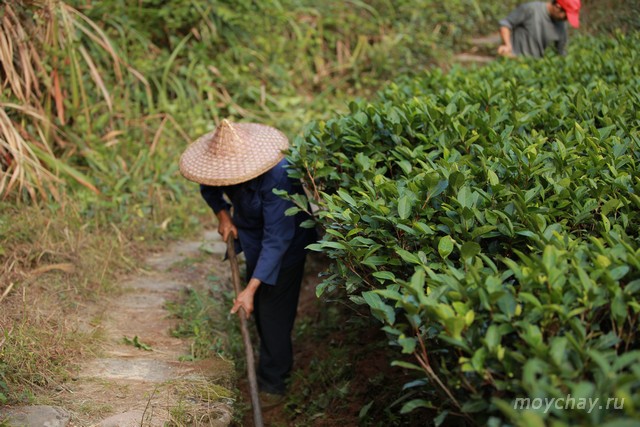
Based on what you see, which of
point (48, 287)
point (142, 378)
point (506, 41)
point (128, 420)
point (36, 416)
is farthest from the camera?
point (506, 41)

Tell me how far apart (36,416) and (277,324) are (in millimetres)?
1461

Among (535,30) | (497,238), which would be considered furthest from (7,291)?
(535,30)

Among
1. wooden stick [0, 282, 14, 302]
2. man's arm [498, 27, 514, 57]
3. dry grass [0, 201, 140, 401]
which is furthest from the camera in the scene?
man's arm [498, 27, 514, 57]

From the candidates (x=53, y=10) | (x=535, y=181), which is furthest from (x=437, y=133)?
(x=53, y=10)

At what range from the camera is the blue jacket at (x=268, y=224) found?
10.8 feet

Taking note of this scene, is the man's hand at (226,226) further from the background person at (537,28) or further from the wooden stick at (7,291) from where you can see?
the background person at (537,28)

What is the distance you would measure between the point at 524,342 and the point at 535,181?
918 mm

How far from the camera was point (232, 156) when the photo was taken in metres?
3.22

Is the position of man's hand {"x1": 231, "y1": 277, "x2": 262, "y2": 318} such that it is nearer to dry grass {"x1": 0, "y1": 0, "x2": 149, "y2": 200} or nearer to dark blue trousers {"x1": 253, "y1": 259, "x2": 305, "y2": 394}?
dark blue trousers {"x1": 253, "y1": 259, "x2": 305, "y2": 394}

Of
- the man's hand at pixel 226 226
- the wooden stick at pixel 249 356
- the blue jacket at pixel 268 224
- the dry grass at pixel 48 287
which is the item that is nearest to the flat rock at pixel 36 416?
the dry grass at pixel 48 287

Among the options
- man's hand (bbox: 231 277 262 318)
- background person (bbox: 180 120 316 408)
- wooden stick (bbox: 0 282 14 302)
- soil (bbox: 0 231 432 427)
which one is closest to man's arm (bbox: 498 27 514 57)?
soil (bbox: 0 231 432 427)

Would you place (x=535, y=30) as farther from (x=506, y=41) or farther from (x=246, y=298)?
(x=246, y=298)

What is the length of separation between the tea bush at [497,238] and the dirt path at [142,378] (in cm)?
103

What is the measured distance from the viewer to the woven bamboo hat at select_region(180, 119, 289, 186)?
315cm
